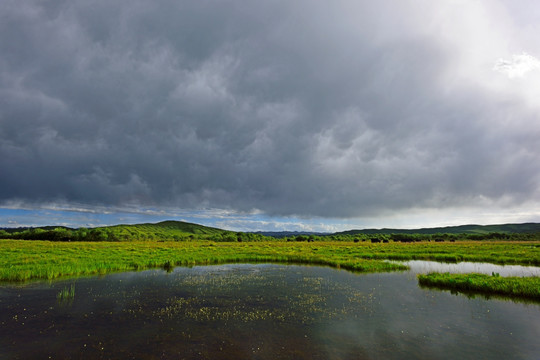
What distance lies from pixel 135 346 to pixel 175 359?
251 centimetres

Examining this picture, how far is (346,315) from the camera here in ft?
53.0

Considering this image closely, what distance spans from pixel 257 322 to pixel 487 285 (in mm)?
20795

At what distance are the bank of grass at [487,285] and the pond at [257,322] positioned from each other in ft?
8.48

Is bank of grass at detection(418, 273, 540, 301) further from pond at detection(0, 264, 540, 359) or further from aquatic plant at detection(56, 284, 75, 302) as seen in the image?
aquatic plant at detection(56, 284, 75, 302)

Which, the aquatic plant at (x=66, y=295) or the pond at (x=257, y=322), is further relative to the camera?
the aquatic plant at (x=66, y=295)

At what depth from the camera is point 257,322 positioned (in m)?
14.8

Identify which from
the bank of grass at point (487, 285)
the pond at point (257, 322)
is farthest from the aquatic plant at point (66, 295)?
the bank of grass at point (487, 285)

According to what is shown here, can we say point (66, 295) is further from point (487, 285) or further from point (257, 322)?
point (487, 285)

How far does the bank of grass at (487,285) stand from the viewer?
20.4 metres

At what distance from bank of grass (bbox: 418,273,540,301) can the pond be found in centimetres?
259

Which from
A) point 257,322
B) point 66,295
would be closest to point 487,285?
point 257,322

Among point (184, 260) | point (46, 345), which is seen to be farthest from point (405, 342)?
point (184, 260)

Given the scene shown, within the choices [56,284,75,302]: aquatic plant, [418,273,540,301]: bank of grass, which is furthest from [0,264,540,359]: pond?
[418,273,540,301]: bank of grass

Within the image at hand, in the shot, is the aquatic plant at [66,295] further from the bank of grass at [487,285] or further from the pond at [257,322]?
the bank of grass at [487,285]
